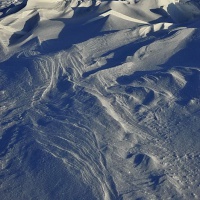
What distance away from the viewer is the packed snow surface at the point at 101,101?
344cm

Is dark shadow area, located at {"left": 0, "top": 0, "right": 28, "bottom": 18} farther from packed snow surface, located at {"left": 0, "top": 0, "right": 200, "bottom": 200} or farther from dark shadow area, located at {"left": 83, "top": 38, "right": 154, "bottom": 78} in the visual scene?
dark shadow area, located at {"left": 83, "top": 38, "right": 154, "bottom": 78}

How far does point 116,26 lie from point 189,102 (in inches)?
72.9

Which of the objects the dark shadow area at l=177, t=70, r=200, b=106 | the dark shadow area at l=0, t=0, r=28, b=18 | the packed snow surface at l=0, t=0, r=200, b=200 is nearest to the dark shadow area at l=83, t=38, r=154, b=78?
the packed snow surface at l=0, t=0, r=200, b=200

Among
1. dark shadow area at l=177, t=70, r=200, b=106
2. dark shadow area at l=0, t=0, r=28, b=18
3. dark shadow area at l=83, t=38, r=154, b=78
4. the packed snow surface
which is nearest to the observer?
the packed snow surface

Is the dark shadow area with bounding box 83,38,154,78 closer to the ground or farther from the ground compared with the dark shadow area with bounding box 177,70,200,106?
farther from the ground

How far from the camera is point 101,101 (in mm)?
4305

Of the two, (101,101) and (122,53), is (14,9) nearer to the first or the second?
(122,53)

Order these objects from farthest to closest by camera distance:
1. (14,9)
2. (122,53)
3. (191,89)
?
(14,9), (122,53), (191,89)

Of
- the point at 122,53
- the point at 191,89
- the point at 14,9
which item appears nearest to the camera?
the point at 191,89

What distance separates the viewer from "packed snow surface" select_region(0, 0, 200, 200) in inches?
135

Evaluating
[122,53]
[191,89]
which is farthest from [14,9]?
[191,89]

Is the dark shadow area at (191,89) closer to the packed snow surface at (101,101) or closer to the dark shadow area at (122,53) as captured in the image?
the packed snow surface at (101,101)

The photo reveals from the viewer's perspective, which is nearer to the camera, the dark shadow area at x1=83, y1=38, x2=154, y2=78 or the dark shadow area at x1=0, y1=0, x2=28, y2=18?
the dark shadow area at x1=83, y1=38, x2=154, y2=78

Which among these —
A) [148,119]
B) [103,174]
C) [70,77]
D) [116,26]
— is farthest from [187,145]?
[116,26]
